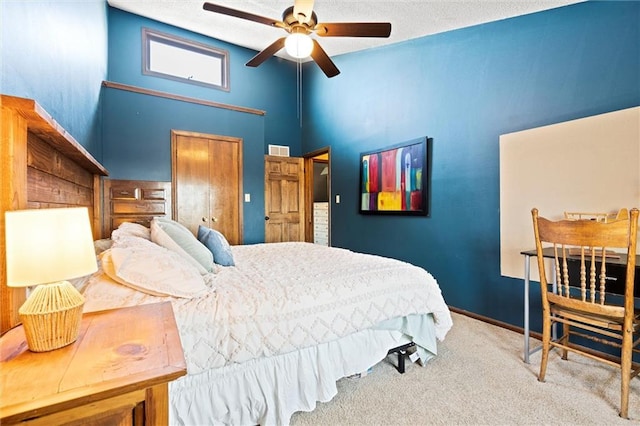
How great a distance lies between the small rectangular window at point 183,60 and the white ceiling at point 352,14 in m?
0.21

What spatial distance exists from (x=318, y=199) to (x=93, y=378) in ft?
20.0

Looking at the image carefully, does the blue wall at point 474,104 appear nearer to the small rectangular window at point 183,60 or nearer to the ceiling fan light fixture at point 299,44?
the ceiling fan light fixture at point 299,44

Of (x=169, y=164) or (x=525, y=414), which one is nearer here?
(x=525, y=414)

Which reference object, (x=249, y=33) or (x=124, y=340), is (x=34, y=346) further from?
(x=249, y=33)

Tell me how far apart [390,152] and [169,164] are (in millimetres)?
2763

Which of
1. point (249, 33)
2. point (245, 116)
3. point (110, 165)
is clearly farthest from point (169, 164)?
point (249, 33)

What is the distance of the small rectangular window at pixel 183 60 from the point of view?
414 cm

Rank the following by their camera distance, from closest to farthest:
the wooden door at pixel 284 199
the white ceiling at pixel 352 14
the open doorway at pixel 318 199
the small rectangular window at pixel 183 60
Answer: the white ceiling at pixel 352 14
the small rectangular window at pixel 183 60
the wooden door at pixel 284 199
the open doorway at pixel 318 199

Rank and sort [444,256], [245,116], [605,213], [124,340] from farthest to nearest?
[245,116]
[444,256]
[605,213]
[124,340]

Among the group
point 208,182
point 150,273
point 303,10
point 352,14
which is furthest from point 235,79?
point 150,273

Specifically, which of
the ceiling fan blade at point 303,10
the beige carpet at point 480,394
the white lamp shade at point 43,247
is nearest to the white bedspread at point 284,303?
the beige carpet at point 480,394

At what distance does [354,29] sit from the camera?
2.33 m

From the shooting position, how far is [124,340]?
35.9 inches

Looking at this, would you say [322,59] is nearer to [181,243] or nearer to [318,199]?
[181,243]
